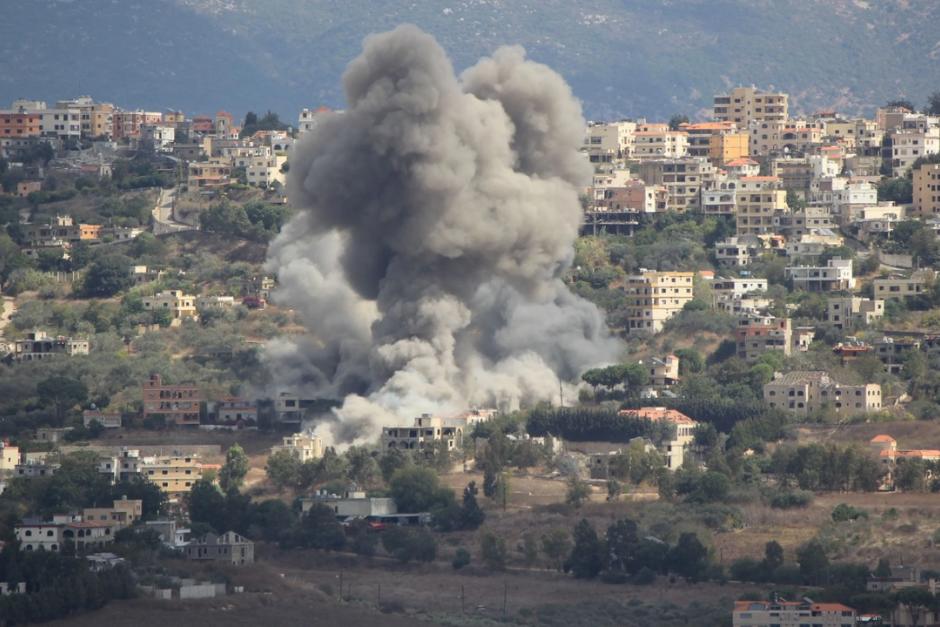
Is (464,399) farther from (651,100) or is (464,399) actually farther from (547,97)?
(651,100)

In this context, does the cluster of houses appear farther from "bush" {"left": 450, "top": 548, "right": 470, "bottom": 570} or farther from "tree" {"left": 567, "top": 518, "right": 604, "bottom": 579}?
"tree" {"left": 567, "top": 518, "right": 604, "bottom": 579}

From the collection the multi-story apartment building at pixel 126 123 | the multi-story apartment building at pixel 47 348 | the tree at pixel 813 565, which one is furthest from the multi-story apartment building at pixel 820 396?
the multi-story apartment building at pixel 126 123

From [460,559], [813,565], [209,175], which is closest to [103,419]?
[460,559]

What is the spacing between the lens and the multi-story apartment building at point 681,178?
396ft

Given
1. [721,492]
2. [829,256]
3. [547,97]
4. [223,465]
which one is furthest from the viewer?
[829,256]

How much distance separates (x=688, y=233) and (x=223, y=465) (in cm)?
2670

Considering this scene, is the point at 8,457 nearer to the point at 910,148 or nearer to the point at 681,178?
the point at 681,178

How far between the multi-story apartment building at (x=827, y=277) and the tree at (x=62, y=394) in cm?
2258

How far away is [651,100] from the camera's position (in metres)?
198

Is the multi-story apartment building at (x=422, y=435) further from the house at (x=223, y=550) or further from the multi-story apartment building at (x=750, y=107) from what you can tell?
the multi-story apartment building at (x=750, y=107)

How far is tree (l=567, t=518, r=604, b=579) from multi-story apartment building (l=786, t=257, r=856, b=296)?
89.9 ft

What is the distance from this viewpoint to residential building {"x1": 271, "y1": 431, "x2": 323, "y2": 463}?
9356 centimetres

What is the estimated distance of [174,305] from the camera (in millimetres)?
110250

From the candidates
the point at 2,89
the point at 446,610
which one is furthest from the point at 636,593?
the point at 2,89
